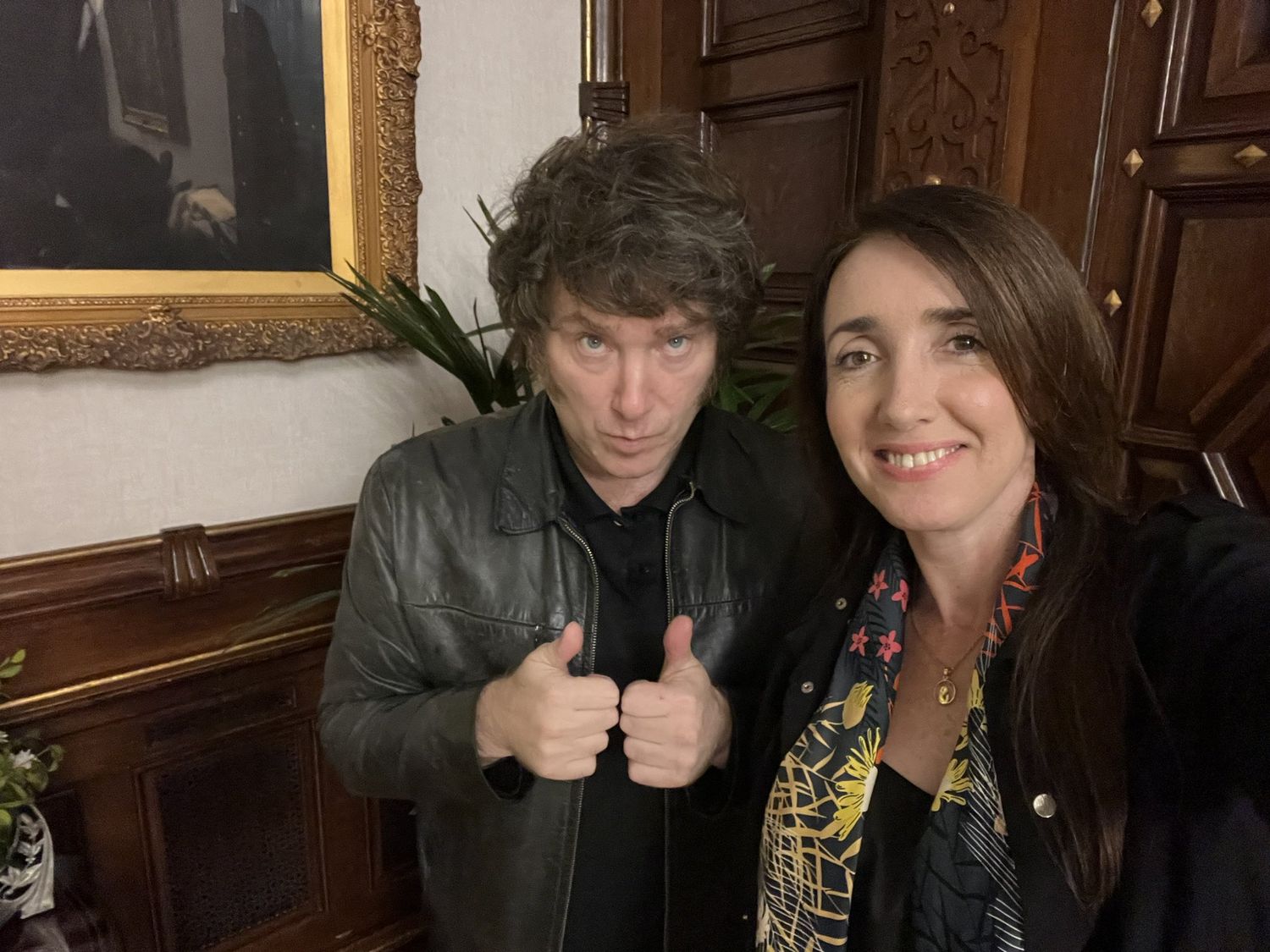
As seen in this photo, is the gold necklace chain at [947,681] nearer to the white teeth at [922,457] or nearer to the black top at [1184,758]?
the black top at [1184,758]

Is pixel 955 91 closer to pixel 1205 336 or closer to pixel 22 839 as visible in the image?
pixel 1205 336

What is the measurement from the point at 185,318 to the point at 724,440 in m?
1.04

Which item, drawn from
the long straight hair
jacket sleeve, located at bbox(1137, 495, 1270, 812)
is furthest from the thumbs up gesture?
jacket sleeve, located at bbox(1137, 495, 1270, 812)

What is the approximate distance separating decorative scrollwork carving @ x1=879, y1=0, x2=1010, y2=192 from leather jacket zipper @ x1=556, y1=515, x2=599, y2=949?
986mm

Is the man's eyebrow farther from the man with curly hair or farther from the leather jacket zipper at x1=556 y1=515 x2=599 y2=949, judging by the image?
the leather jacket zipper at x1=556 y1=515 x2=599 y2=949

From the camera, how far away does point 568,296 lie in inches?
41.2

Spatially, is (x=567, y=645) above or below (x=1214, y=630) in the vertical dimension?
below

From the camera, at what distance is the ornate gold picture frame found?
131 cm

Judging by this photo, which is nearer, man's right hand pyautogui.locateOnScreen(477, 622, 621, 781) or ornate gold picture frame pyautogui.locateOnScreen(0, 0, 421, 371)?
man's right hand pyautogui.locateOnScreen(477, 622, 621, 781)

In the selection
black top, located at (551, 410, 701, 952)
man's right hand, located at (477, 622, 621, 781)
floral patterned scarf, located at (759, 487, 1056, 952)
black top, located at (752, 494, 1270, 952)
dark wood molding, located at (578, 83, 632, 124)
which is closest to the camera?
black top, located at (752, 494, 1270, 952)

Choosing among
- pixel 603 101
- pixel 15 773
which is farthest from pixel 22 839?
pixel 603 101

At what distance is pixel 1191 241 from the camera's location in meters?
1.24

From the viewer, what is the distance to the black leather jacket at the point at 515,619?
3.55ft

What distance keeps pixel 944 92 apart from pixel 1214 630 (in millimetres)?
1162
